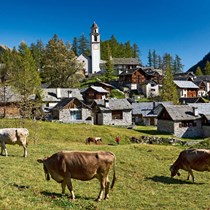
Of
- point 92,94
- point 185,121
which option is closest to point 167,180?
point 185,121

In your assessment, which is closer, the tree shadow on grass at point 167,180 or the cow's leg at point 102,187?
the cow's leg at point 102,187

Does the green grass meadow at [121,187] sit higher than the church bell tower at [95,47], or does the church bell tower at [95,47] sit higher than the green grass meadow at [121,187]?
the church bell tower at [95,47]

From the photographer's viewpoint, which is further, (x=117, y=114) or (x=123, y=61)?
(x=123, y=61)

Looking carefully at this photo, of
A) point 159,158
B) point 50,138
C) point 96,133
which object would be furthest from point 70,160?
point 96,133

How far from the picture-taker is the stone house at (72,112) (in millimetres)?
64062

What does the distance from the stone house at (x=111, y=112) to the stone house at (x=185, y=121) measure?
819 centimetres

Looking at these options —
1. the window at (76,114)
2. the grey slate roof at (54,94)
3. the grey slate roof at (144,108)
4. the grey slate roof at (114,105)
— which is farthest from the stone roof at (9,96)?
the grey slate roof at (144,108)

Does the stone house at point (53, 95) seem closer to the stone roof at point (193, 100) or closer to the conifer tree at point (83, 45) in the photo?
the stone roof at point (193, 100)

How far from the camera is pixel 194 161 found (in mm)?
19156

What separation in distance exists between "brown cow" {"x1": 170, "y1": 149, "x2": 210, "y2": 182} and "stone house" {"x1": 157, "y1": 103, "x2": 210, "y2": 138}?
4072 centimetres

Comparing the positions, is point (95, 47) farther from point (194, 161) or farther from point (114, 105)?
point (194, 161)

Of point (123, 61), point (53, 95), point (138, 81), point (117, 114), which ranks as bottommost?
point (117, 114)

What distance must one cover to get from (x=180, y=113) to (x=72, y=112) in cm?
2210

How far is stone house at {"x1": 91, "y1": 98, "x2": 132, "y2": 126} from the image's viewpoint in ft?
216
